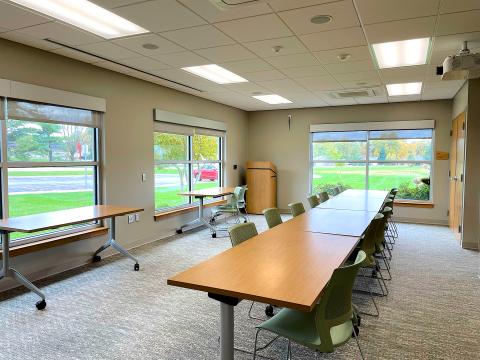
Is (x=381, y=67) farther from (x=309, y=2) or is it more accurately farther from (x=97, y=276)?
(x=97, y=276)

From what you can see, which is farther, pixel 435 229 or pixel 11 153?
pixel 435 229

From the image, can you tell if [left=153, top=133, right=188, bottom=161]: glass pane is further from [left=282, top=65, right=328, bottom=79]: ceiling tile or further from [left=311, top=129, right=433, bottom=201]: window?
[left=311, top=129, right=433, bottom=201]: window

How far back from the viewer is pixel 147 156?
572 cm

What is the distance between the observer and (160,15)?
119 inches

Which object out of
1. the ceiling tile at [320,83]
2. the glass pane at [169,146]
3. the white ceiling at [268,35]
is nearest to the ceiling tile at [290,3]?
the white ceiling at [268,35]

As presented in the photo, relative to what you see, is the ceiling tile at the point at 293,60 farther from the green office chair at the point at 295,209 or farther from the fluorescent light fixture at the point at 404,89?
the fluorescent light fixture at the point at 404,89

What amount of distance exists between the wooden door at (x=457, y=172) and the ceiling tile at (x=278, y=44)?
3.57m

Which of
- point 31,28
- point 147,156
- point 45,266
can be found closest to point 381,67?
point 147,156

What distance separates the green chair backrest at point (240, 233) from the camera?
2.80 m

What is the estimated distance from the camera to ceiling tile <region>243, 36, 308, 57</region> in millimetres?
3682

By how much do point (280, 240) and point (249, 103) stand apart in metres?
5.44

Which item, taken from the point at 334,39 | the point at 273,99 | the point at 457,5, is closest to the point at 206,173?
the point at 273,99

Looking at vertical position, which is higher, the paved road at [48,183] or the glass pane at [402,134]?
the glass pane at [402,134]

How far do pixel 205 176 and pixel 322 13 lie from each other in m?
5.13
